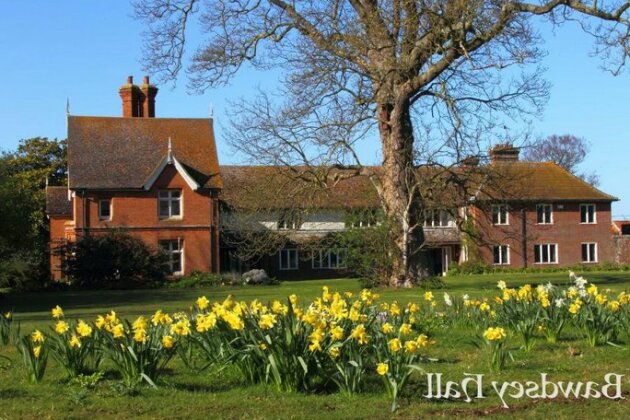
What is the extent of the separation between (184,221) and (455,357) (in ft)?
120

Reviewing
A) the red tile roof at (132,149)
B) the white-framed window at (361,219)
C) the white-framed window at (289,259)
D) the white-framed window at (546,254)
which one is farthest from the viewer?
the white-framed window at (546,254)

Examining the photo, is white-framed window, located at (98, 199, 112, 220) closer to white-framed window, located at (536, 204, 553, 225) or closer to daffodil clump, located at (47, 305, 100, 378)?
white-framed window, located at (536, 204, 553, 225)

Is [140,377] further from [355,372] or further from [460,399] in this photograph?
[460,399]

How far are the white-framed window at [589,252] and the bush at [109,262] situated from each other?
32.2m

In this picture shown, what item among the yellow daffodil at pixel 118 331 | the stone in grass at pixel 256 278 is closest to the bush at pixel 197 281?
the stone in grass at pixel 256 278

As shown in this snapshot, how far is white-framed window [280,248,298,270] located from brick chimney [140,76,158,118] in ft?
38.7

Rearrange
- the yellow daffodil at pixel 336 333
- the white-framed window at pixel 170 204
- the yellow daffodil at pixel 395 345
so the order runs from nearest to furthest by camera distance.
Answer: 1. the yellow daffodil at pixel 395 345
2. the yellow daffodil at pixel 336 333
3. the white-framed window at pixel 170 204

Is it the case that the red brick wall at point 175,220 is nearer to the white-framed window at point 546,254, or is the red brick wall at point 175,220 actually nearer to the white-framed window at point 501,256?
the white-framed window at point 501,256

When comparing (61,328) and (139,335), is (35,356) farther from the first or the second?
(139,335)

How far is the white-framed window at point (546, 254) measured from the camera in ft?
192

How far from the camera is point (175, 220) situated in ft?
151

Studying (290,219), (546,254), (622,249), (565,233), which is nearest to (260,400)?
(290,219)

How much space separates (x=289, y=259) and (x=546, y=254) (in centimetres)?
1895

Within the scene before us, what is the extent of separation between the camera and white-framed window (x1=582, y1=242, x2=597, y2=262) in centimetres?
6007
